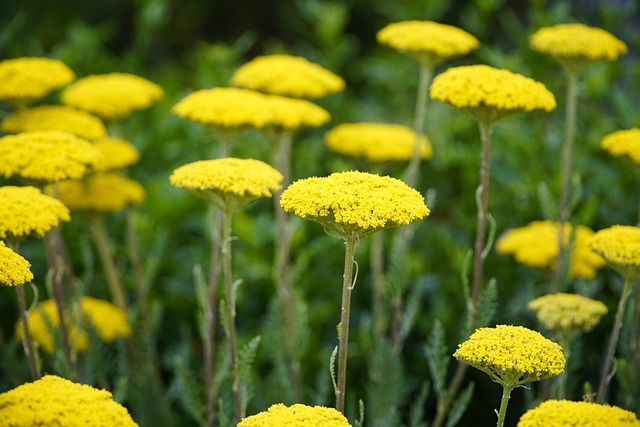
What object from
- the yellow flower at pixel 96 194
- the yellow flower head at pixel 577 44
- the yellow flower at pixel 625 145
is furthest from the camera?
the yellow flower at pixel 96 194

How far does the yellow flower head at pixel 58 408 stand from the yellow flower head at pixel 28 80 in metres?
1.44

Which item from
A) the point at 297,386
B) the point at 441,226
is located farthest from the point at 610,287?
the point at 297,386

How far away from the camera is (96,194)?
294cm

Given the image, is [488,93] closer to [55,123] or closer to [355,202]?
[355,202]

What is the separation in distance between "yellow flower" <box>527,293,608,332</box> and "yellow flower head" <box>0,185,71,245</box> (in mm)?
1385

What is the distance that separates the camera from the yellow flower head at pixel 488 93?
228cm

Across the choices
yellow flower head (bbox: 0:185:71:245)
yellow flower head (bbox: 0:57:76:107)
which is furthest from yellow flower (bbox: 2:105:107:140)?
yellow flower head (bbox: 0:185:71:245)

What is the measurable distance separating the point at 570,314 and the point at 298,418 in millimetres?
1041

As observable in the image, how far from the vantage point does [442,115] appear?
182 inches

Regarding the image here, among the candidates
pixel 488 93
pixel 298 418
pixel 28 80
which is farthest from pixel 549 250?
pixel 28 80

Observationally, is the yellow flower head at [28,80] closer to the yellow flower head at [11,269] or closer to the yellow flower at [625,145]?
the yellow flower head at [11,269]

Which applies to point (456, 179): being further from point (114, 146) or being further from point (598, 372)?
point (114, 146)

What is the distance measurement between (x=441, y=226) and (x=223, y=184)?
1.95 m

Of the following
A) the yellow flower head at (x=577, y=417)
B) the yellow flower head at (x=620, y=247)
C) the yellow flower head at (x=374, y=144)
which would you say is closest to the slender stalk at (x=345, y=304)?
the yellow flower head at (x=577, y=417)
